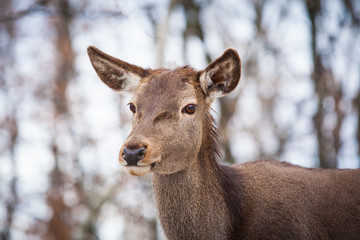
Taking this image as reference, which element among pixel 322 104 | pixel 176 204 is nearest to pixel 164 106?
pixel 176 204

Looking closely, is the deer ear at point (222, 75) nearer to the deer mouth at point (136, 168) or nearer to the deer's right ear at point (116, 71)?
the deer's right ear at point (116, 71)

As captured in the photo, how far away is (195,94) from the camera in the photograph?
480 centimetres

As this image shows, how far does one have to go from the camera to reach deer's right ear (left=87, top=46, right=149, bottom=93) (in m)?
5.18

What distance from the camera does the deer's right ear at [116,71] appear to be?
518cm

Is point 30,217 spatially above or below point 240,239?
below

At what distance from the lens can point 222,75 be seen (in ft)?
16.0

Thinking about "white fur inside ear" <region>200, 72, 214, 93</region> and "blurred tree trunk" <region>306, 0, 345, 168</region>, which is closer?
"white fur inside ear" <region>200, 72, 214, 93</region>

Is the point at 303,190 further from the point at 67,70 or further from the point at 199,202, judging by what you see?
the point at 67,70

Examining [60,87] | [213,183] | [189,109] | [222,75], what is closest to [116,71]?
[189,109]

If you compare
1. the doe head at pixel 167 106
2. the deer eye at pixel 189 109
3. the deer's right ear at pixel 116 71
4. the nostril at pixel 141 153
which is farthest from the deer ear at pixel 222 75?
the nostril at pixel 141 153

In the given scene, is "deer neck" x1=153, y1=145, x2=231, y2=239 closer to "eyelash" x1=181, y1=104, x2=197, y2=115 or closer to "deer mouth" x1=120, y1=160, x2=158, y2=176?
"eyelash" x1=181, y1=104, x2=197, y2=115

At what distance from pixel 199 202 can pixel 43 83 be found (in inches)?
802

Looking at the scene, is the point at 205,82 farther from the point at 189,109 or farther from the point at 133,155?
the point at 133,155

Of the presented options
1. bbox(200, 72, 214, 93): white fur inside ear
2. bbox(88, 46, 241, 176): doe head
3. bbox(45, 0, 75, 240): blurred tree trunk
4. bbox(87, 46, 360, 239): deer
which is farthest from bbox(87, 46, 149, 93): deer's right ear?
bbox(45, 0, 75, 240): blurred tree trunk
